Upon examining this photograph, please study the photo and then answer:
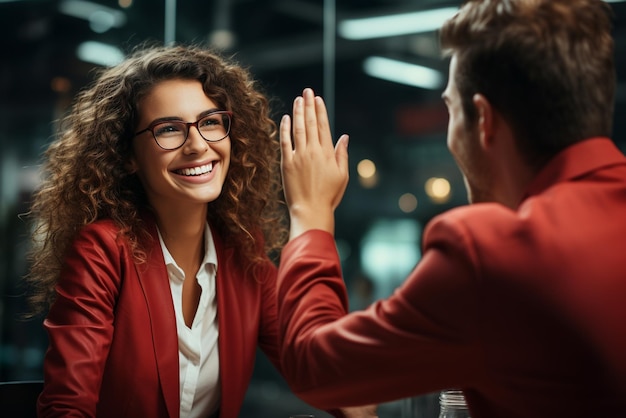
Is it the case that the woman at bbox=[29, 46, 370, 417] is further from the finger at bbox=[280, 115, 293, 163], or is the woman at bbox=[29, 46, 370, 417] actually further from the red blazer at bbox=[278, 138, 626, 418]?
the red blazer at bbox=[278, 138, 626, 418]

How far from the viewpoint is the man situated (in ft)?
3.49

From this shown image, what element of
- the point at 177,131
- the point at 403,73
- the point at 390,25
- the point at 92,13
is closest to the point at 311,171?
the point at 177,131

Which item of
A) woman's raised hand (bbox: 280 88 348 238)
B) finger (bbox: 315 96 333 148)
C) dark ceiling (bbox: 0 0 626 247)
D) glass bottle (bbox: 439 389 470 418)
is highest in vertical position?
dark ceiling (bbox: 0 0 626 247)

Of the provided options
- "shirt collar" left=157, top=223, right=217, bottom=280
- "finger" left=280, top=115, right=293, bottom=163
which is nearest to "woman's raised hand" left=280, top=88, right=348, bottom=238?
"finger" left=280, top=115, right=293, bottom=163

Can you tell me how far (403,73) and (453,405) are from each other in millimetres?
3477

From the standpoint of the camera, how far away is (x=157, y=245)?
2.05 metres

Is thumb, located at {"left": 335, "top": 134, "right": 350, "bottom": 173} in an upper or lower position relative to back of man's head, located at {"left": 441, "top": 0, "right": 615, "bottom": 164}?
lower

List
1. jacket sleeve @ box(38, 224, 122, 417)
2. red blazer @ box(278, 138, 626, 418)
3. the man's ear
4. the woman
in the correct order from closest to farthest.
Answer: red blazer @ box(278, 138, 626, 418), the man's ear, jacket sleeve @ box(38, 224, 122, 417), the woman

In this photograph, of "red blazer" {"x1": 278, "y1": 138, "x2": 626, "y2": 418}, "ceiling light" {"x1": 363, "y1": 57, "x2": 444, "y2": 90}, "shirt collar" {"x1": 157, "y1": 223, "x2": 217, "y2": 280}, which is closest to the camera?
"red blazer" {"x1": 278, "y1": 138, "x2": 626, "y2": 418}

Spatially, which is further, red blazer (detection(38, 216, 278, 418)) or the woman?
the woman

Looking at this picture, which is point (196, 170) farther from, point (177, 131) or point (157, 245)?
point (157, 245)

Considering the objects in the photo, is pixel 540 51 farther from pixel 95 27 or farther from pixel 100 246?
pixel 95 27

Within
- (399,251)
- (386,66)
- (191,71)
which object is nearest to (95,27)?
(386,66)

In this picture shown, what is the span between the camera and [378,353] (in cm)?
114
